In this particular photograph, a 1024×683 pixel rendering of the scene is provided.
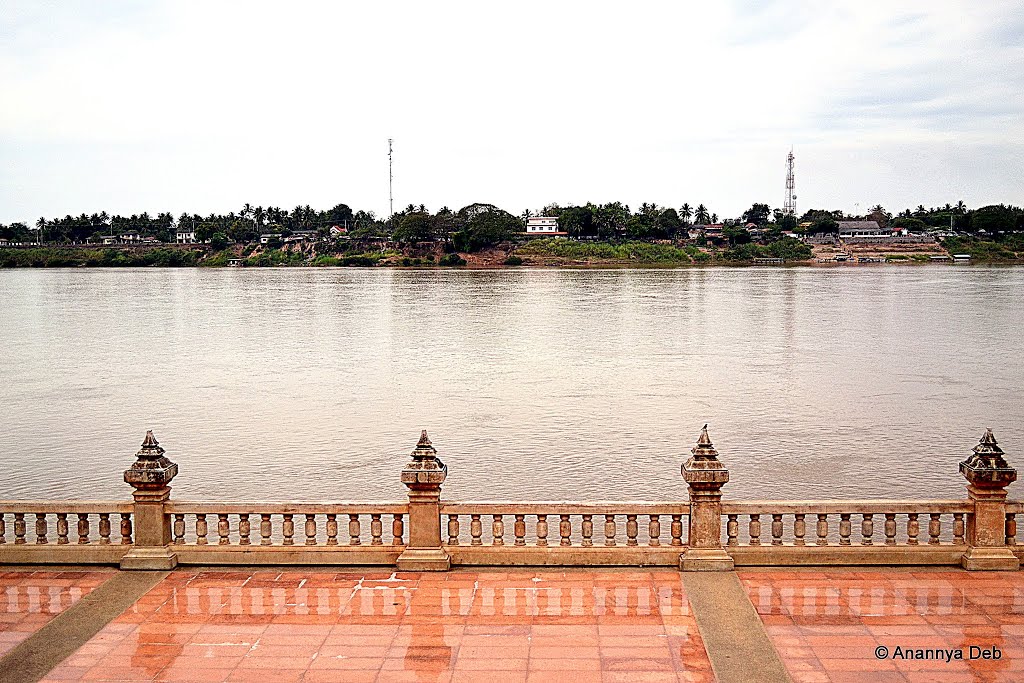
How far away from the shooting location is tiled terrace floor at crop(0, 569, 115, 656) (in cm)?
800

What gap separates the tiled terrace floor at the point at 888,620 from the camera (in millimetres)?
7211

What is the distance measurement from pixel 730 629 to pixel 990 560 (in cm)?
286

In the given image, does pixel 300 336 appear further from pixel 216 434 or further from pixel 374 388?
pixel 216 434

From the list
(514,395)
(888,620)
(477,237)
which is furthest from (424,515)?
(477,237)

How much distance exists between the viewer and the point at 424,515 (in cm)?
933

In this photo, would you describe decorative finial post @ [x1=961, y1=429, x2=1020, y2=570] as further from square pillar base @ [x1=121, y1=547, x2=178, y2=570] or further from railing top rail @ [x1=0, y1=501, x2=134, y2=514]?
railing top rail @ [x1=0, y1=501, x2=134, y2=514]

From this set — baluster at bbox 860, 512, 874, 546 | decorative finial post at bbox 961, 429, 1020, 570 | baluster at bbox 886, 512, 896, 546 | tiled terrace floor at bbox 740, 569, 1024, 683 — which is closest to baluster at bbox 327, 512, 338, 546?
tiled terrace floor at bbox 740, 569, 1024, 683

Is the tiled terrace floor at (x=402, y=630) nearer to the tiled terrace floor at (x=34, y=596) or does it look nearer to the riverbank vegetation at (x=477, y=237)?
the tiled terrace floor at (x=34, y=596)

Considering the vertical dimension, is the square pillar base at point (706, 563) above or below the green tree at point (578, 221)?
below

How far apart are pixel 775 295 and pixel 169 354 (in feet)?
170

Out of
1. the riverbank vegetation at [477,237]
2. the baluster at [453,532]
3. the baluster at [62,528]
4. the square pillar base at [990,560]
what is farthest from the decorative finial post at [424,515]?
the riverbank vegetation at [477,237]

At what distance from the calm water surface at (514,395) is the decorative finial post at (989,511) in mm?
9576

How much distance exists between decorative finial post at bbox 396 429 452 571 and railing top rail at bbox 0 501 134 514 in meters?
2.68

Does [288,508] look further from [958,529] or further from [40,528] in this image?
[958,529]
